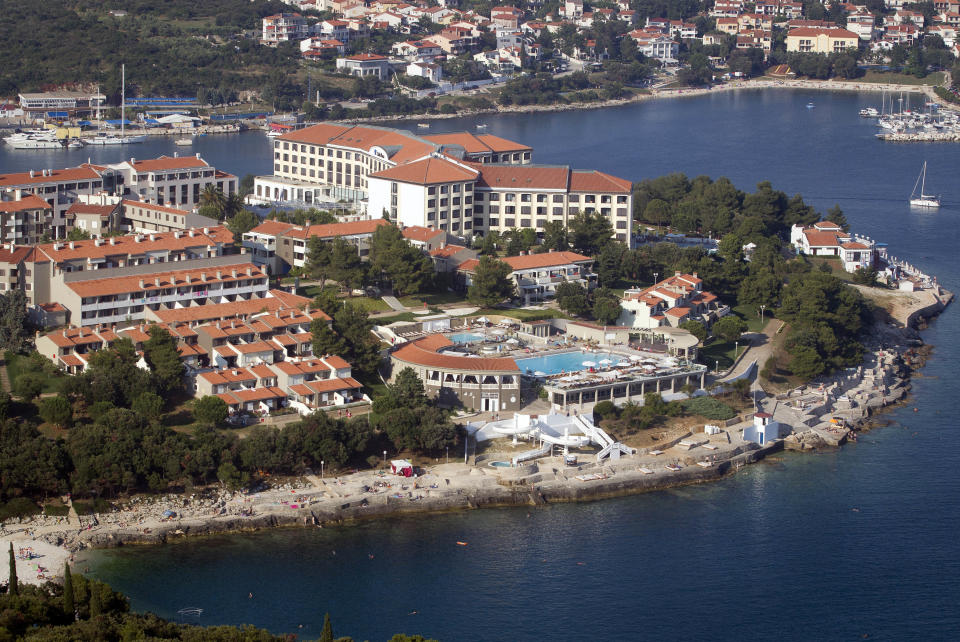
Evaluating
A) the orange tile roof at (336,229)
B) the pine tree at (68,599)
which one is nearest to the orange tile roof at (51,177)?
the orange tile roof at (336,229)

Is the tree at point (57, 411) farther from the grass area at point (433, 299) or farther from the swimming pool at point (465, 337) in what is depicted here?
the grass area at point (433, 299)

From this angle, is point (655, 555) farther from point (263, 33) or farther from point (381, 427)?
point (263, 33)

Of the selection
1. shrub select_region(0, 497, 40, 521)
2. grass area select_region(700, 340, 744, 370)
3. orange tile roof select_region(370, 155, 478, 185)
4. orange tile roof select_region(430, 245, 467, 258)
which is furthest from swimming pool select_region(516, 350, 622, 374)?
shrub select_region(0, 497, 40, 521)

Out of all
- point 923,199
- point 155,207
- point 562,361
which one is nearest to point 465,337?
point 562,361

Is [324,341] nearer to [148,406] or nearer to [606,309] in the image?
[148,406]

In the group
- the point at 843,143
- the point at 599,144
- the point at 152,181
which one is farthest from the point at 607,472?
the point at 843,143
